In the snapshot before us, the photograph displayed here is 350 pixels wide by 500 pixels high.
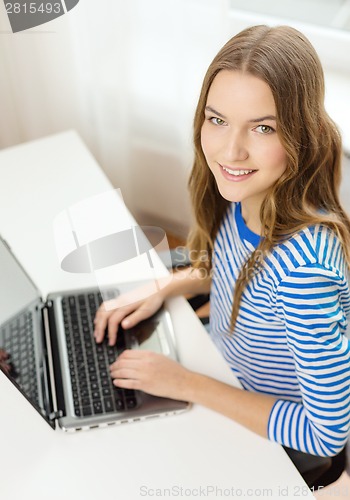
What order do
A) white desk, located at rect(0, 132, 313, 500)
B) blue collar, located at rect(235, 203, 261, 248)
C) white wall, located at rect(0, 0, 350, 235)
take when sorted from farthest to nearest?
white wall, located at rect(0, 0, 350, 235) → blue collar, located at rect(235, 203, 261, 248) → white desk, located at rect(0, 132, 313, 500)

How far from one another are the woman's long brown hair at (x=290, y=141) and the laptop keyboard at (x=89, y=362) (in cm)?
22

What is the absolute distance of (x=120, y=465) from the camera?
2.85 ft

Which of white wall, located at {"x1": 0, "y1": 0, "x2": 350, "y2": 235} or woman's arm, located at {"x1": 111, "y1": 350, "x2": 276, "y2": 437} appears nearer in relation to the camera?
woman's arm, located at {"x1": 111, "y1": 350, "x2": 276, "y2": 437}

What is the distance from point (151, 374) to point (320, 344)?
0.28 meters

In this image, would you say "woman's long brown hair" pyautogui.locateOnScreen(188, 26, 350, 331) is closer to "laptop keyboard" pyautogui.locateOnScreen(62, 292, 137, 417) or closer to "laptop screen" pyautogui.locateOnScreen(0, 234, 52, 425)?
"laptop keyboard" pyautogui.locateOnScreen(62, 292, 137, 417)

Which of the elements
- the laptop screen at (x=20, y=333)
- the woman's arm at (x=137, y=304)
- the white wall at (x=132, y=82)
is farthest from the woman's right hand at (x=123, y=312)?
the white wall at (x=132, y=82)

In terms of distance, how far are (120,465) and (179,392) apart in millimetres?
136

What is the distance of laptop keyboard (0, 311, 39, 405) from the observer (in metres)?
0.90

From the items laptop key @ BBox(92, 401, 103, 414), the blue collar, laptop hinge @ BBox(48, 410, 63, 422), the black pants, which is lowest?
the black pants

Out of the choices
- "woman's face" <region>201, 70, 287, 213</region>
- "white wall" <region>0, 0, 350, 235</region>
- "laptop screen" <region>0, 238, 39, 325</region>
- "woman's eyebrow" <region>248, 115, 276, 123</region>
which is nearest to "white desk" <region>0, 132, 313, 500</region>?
"laptop screen" <region>0, 238, 39, 325</region>

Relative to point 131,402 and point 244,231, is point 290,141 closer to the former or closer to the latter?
point 244,231

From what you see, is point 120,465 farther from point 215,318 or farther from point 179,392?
point 215,318

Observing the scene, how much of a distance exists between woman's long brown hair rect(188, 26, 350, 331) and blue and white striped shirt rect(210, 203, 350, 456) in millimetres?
26

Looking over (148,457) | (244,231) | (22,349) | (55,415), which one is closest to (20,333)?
(22,349)
